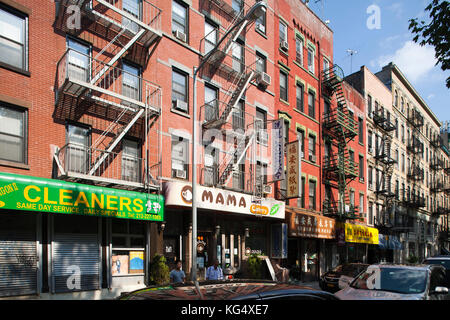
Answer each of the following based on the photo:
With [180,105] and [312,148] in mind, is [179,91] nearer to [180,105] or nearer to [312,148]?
[180,105]

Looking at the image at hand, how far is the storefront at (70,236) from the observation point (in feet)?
39.5

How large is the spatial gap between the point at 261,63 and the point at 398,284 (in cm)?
1751

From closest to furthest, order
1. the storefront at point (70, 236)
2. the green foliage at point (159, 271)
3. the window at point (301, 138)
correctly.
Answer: the storefront at point (70, 236)
the green foliage at point (159, 271)
the window at point (301, 138)

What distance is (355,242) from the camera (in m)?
32.1

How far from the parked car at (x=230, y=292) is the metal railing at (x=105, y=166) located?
9.52 m

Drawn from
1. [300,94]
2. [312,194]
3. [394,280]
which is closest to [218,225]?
[394,280]

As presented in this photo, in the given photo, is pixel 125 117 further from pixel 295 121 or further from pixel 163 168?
pixel 295 121

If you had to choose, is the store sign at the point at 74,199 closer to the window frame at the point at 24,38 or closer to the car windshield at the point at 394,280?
the window frame at the point at 24,38

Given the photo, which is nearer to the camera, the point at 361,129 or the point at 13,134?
the point at 13,134

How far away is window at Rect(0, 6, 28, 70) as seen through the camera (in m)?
12.8

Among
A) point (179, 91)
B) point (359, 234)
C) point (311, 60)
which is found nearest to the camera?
point (179, 91)

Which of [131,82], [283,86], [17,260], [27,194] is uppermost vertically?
[283,86]

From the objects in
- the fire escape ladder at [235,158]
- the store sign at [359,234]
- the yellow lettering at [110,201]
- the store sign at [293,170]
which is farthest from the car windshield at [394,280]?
the store sign at [359,234]
